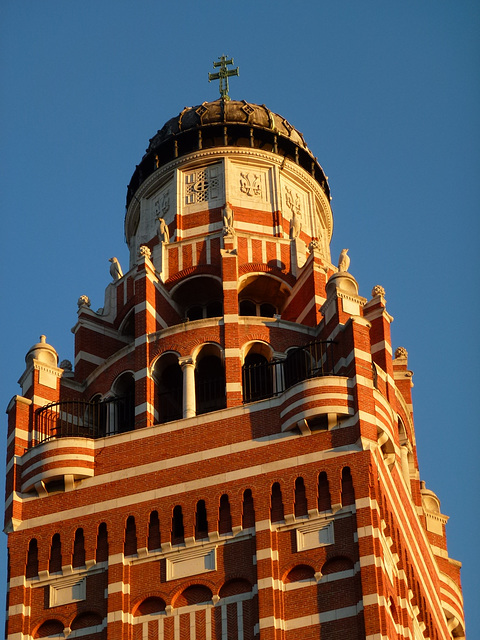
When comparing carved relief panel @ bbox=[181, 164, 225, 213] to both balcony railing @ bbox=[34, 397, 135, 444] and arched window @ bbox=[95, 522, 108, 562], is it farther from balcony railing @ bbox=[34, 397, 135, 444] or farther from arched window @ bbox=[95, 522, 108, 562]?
arched window @ bbox=[95, 522, 108, 562]

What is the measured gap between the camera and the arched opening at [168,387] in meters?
58.3

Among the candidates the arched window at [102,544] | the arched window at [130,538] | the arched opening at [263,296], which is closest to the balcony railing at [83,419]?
the arched window at [102,544]

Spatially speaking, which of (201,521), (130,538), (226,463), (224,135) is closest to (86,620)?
(130,538)

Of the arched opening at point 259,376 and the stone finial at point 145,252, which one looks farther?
the stone finial at point 145,252

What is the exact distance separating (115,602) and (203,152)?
19.1m

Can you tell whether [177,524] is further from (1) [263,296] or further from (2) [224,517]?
(1) [263,296]

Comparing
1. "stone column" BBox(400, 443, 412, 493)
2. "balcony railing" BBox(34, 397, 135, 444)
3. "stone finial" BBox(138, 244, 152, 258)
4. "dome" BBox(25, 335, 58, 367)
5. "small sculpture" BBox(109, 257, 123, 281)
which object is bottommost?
"stone column" BBox(400, 443, 412, 493)

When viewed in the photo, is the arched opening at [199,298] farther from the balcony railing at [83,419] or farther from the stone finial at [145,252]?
the balcony railing at [83,419]

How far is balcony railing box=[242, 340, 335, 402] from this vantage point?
5691 centimetres

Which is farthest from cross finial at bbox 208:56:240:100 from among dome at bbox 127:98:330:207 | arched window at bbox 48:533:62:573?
arched window at bbox 48:533:62:573

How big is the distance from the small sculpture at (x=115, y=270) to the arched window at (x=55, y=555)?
12.1 metres

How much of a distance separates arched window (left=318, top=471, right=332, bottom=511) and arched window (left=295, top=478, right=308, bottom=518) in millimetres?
440

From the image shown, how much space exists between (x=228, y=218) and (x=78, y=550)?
13.5 metres

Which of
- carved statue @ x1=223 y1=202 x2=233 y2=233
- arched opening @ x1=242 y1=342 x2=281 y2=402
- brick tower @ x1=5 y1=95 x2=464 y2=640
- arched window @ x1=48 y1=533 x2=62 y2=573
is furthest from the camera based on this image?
carved statue @ x1=223 y1=202 x2=233 y2=233
